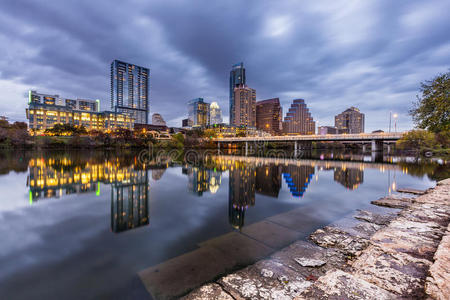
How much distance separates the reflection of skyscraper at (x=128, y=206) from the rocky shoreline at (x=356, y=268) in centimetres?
508

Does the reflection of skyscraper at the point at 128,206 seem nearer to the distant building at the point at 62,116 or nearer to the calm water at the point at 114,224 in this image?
the calm water at the point at 114,224

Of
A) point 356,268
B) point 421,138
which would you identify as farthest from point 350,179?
point 421,138

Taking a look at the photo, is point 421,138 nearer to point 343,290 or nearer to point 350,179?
point 350,179

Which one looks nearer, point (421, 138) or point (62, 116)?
point (421, 138)

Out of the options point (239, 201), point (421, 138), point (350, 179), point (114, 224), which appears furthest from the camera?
point (421, 138)

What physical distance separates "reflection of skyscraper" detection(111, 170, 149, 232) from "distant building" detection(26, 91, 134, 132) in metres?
177

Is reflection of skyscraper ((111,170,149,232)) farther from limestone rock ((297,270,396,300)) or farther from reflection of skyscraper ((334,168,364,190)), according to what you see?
reflection of skyscraper ((334,168,364,190))

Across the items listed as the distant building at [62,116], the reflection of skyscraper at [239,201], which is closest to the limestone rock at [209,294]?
the reflection of skyscraper at [239,201]

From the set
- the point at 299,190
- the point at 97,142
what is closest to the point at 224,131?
the point at 97,142

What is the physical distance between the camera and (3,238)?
6.13 m

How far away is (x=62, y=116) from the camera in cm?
15925

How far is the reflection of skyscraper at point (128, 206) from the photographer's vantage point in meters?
7.52

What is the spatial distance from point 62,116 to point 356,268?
210819mm

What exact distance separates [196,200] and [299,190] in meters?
7.49
